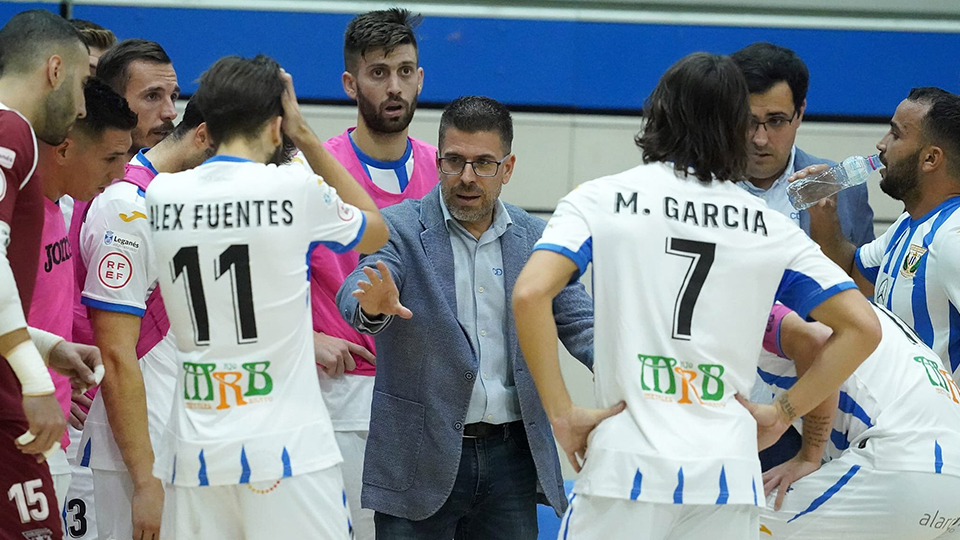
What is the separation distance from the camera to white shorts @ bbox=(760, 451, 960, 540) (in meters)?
3.18

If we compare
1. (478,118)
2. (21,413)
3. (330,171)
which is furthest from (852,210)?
(21,413)

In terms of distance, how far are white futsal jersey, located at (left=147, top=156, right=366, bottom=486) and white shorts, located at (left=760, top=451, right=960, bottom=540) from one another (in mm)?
1515

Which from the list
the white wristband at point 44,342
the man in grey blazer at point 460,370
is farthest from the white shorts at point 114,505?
the man in grey blazer at point 460,370

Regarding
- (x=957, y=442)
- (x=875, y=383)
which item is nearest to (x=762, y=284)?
(x=875, y=383)

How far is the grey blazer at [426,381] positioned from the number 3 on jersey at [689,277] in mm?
689

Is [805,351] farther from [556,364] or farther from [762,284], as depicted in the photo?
[556,364]

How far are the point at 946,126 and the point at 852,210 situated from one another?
0.57 metres

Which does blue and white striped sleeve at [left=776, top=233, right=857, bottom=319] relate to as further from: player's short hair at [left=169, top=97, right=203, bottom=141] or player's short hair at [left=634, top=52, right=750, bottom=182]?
player's short hair at [left=169, top=97, right=203, bottom=141]

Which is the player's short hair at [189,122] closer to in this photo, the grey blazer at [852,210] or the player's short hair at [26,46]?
the player's short hair at [26,46]

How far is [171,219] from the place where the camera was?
272 centimetres

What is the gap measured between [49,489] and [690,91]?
2065 millimetres

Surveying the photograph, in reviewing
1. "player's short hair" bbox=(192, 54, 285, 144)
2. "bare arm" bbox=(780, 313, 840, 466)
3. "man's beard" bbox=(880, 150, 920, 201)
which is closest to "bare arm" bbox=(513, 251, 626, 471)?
"bare arm" bbox=(780, 313, 840, 466)

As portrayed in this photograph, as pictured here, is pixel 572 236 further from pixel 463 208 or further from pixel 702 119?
pixel 463 208

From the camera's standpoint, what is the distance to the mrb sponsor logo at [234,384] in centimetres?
269
